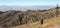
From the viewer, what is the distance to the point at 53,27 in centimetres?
2889

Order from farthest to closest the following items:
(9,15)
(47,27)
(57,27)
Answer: (9,15) < (47,27) < (57,27)

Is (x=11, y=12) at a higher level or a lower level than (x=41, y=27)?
lower

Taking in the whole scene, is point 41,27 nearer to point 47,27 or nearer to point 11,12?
point 47,27

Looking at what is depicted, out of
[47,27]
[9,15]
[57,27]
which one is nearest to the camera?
[57,27]

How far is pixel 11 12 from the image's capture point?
12581cm

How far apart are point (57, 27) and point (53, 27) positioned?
92 cm

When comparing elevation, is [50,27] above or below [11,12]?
above

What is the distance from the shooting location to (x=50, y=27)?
29.5 metres

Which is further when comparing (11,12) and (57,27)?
(11,12)

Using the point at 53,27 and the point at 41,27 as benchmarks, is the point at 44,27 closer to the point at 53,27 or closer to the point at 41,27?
the point at 41,27

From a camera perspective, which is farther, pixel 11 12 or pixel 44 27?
pixel 11 12

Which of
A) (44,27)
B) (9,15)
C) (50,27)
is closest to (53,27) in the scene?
(50,27)

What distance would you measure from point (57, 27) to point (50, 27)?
168 centimetres

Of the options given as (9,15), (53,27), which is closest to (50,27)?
(53,27)
